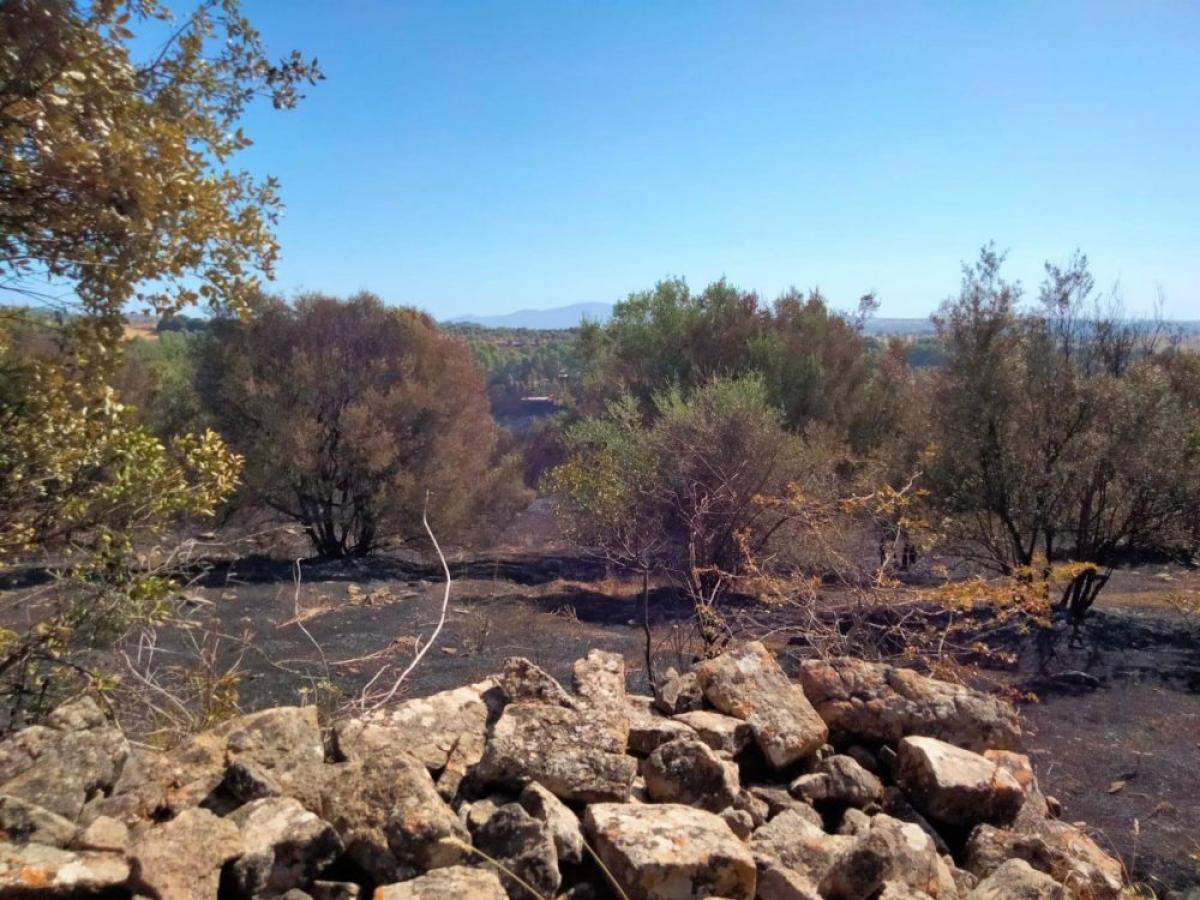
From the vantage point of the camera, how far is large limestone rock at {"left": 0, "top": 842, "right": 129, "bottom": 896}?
80.9 inches

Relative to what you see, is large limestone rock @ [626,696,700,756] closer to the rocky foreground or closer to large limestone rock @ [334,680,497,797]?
the rocky foreground

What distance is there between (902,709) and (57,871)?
411 centimetres

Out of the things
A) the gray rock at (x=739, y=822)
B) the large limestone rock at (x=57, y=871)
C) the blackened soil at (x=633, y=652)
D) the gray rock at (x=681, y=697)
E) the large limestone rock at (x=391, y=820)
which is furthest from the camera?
the blackened soil at (x=633, y=652)

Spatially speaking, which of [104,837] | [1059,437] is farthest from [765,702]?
[1059,437]

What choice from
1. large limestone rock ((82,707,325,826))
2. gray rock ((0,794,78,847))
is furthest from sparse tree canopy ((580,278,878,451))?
gray rock ((0,794,78,847))

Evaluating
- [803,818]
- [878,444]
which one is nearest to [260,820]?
[803,818]

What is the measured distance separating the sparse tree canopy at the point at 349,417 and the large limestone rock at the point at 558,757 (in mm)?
11708

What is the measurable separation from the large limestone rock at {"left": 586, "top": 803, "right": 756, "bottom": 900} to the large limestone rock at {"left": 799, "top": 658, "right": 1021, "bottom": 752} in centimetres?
197

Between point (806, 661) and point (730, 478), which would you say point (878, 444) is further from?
point (806, 661)

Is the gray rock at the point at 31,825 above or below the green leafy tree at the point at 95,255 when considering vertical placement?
below

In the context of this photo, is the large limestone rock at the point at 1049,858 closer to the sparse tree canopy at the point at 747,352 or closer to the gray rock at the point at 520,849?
the gray rock at the point at 520,849

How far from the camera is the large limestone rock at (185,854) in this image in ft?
7.20

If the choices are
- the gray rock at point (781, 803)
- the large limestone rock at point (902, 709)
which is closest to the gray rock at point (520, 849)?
the gray rock at point (781, 803)

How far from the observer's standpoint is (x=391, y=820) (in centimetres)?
275
